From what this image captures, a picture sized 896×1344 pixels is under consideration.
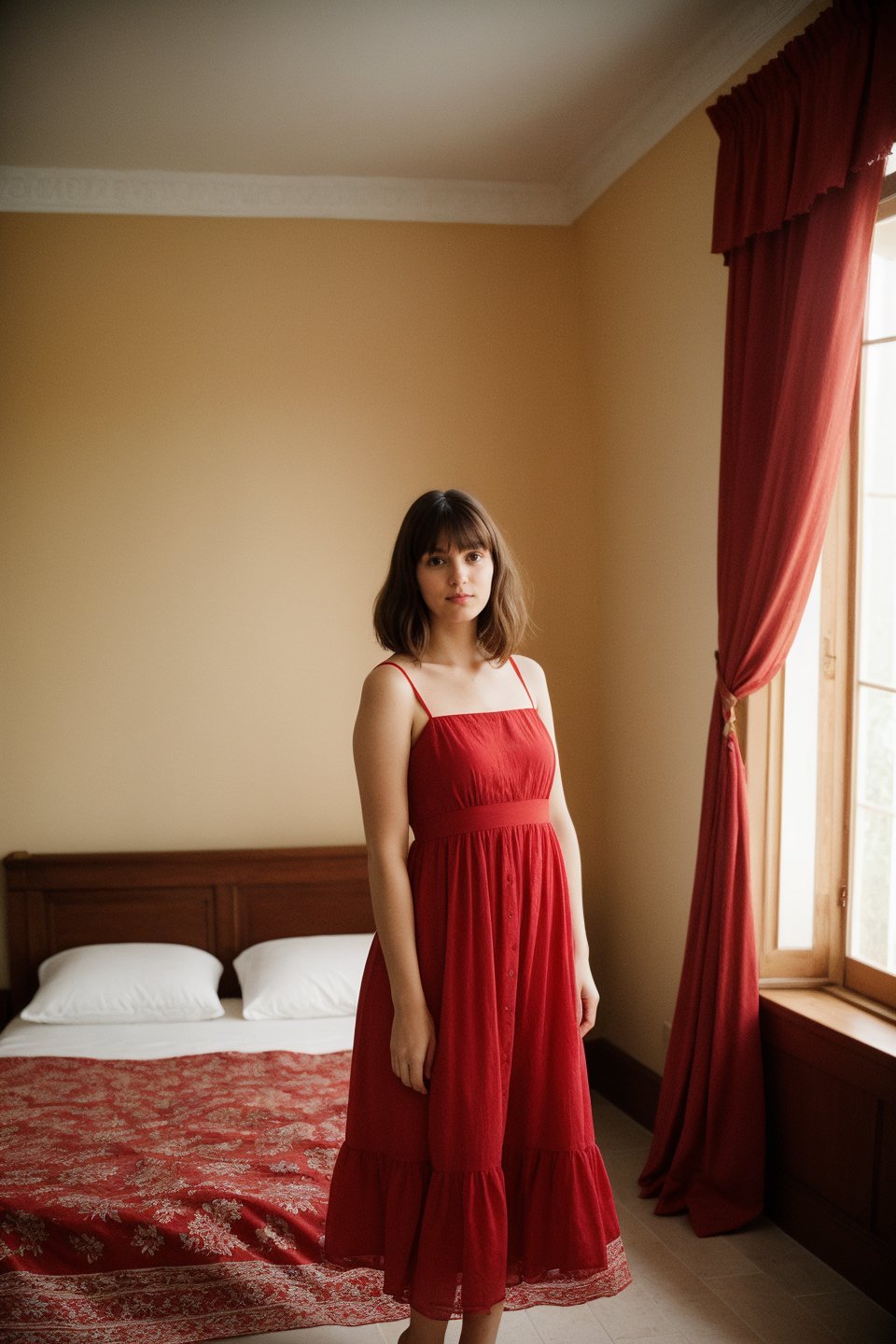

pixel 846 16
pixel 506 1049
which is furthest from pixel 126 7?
pixel 506 1049

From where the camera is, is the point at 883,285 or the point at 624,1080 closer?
the point at 883,285

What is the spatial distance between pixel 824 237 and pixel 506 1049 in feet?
5.85

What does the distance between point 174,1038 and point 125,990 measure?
0.22m

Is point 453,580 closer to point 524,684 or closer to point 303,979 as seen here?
point 524,684

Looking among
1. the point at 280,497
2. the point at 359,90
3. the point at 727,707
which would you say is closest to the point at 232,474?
the point at 280,497

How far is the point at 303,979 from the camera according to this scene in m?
3.46

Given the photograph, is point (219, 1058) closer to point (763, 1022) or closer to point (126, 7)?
point (763, 1022)

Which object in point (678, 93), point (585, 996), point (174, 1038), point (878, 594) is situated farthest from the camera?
point (174, 1038)

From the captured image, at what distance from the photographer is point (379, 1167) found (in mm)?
1853

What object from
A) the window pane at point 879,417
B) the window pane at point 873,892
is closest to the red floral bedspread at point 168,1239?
the window pane at point 873,892

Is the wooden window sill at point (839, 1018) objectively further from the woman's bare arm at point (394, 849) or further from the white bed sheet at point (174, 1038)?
the white bed sheet at point (174, 1038)

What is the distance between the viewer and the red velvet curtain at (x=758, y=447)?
239cm

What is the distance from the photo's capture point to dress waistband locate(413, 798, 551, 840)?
1882 millimetres

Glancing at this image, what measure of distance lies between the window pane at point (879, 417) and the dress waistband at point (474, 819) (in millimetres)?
1284
